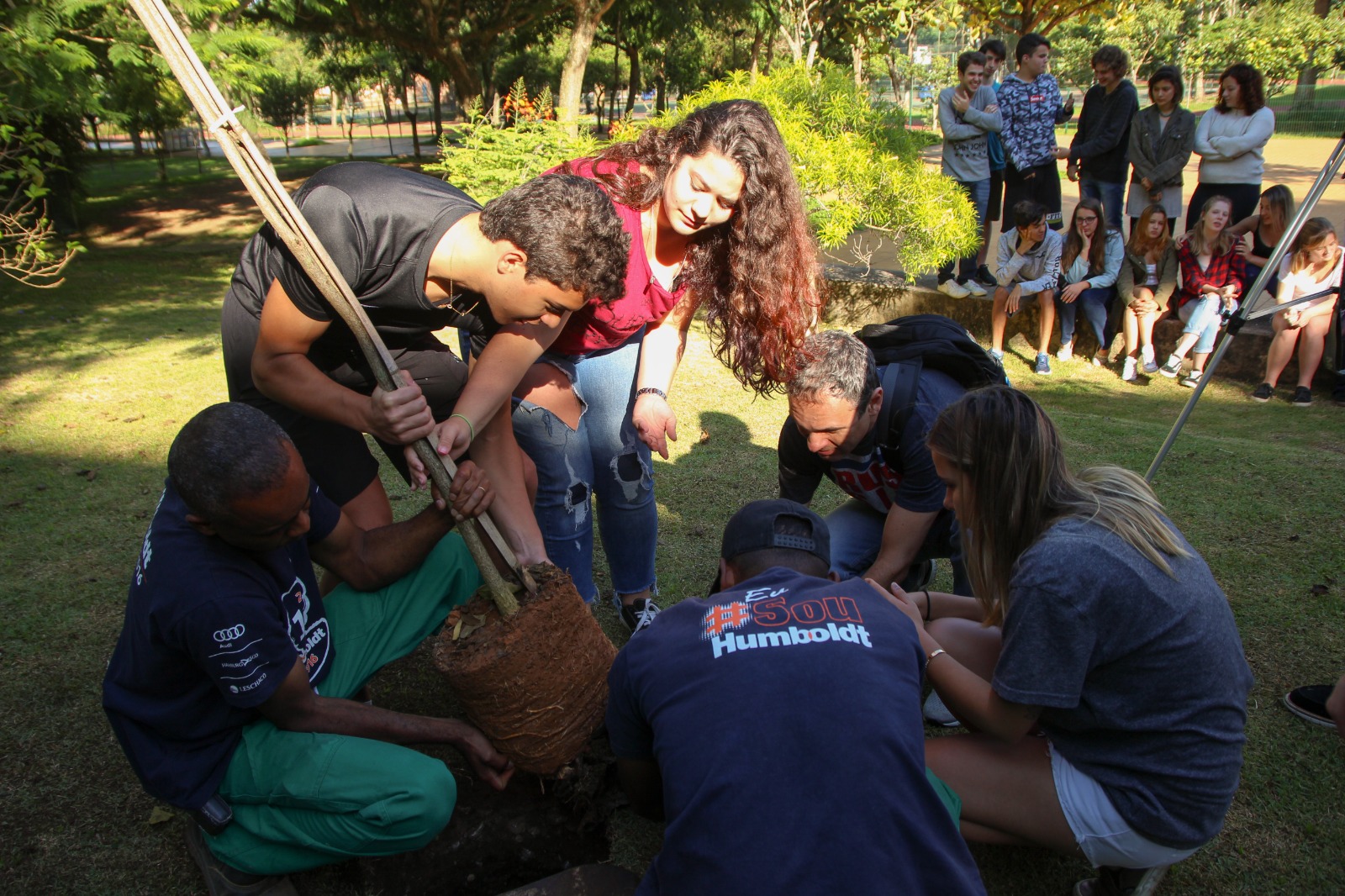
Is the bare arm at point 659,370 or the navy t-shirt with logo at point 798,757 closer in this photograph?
the navy t-shirt with logo at point 798,757

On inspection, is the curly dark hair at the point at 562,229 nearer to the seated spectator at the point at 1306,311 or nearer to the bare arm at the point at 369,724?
the bare arm at the point at 369,724

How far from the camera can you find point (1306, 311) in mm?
5465

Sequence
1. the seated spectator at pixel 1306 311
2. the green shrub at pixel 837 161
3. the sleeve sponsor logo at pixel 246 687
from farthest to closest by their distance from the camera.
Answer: the green shrub at pixel 837 161 < the seated spectator at pixel 1306 311 < the sleeve sponsor logo at pixel 246 687

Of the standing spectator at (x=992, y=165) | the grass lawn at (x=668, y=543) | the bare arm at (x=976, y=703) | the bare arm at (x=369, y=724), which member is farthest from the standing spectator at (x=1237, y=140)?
the bare arm at (x=369, y=724)

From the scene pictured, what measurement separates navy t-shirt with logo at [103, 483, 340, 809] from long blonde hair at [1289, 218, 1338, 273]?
6.33 meters

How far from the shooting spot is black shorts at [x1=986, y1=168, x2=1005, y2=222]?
7672 mm

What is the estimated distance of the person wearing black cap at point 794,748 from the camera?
1.36 m

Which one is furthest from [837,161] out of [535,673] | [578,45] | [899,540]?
[578,45]

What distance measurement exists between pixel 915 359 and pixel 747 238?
2.19ft

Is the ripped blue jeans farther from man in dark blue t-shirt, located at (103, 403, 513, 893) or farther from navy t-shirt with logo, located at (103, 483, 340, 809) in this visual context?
navy t-shirt with logo, located at (103, 483, 340, 809)

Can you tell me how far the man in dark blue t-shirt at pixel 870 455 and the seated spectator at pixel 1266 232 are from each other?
14.9 feet

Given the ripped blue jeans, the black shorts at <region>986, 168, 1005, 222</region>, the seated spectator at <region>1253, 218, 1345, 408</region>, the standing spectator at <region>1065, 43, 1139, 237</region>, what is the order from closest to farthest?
the ripped blue jeans, the seated spectator at <region>1253, 218, 1345, 408</region>, the standing spectator at <region>1065, 43, 1139, 237</region>, the black shorts at <region>986, 168, 1005, 222</region>

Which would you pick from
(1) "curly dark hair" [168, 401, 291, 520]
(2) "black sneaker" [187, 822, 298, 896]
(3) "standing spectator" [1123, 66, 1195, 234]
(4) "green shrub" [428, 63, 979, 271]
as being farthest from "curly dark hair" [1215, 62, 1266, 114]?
(2) "black sneaker" [187, 822, 298, 896]

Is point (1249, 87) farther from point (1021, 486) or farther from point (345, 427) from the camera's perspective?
point (345, 427)
